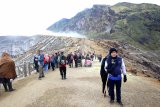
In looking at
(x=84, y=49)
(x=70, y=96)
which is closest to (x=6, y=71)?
(x=70, y=96)

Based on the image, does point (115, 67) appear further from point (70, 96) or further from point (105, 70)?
point (70, 96)

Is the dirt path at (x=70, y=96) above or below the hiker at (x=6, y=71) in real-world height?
below

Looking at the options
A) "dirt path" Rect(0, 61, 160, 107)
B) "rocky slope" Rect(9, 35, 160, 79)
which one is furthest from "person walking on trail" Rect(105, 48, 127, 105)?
"rocky slope" Rect(9, 35, 160, 79)

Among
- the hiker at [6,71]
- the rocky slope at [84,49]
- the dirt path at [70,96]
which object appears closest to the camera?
the dirt path at [70,96]

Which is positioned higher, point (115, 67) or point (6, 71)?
point (115, 67)

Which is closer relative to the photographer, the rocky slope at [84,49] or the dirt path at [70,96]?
the dirt path at [70,96]

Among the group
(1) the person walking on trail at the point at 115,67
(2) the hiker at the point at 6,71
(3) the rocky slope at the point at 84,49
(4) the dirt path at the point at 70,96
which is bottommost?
(3) the rocky slope at the point at 84,49

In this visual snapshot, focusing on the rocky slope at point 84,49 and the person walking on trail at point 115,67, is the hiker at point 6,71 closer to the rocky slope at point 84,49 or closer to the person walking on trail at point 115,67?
the person walking on trail at point 115,67

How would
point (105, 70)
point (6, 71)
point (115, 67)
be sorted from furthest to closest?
1. point (6, 71)
2. point (105, 70)
3. point (115, 67)

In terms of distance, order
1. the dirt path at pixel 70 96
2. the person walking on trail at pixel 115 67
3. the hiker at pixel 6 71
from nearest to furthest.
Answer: the person walking on trail at pixel 115 67 → the dirt path at pixel 70 96 → the hiker at pixel 6 71

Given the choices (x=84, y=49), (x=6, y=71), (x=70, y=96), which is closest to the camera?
(x=70, y=96)

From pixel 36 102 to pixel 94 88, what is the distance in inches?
171

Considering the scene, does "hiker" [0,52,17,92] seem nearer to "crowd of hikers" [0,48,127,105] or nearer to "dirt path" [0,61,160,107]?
"crowd of hikers" [0,48,127,105]

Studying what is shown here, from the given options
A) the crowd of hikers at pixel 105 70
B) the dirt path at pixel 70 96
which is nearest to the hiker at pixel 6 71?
the crowd of hikers at pixel 105 70
